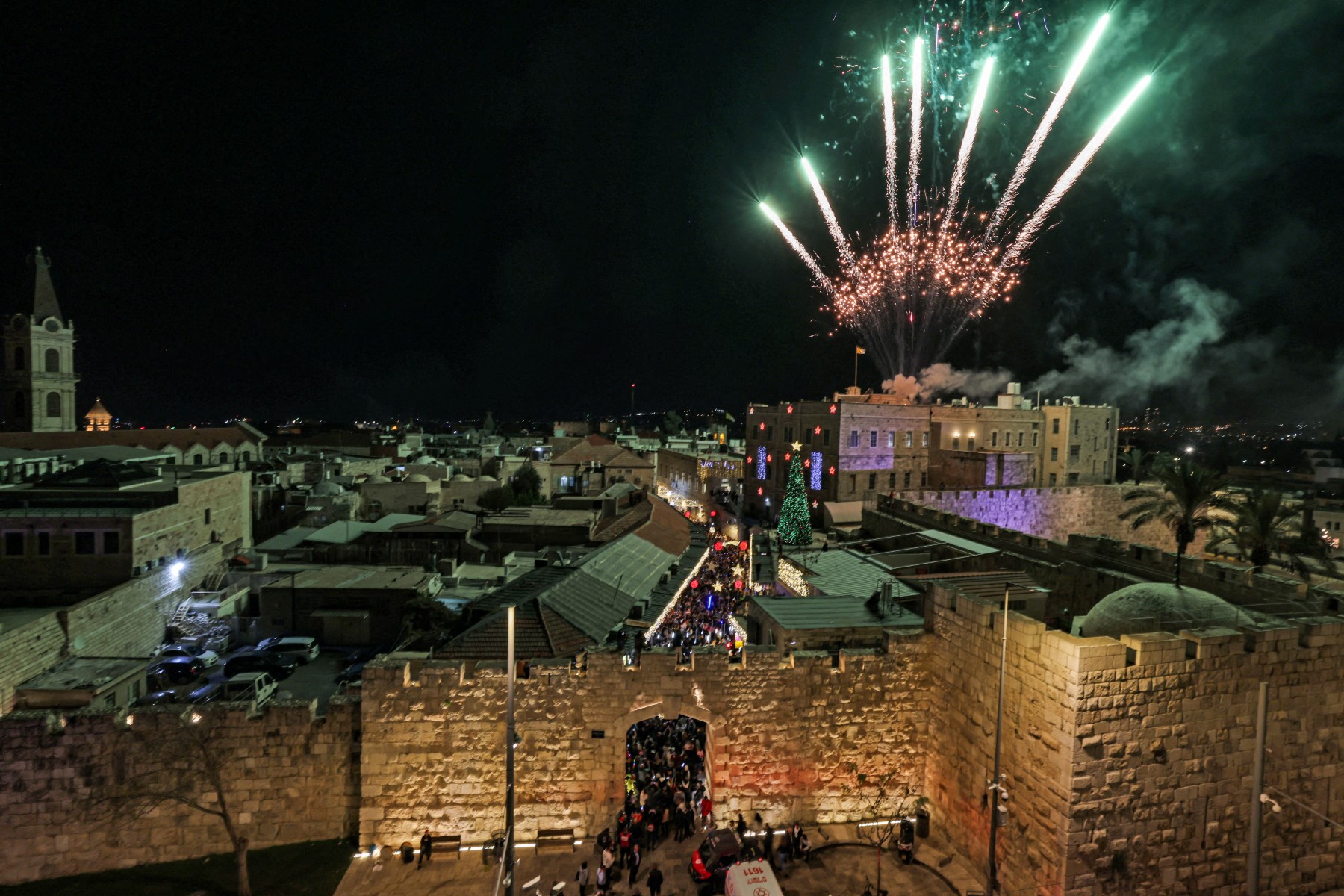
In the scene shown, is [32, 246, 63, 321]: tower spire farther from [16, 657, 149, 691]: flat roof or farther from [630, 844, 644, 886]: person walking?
[630, 844, 644, 886]: person walking

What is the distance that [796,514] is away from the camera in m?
31.6

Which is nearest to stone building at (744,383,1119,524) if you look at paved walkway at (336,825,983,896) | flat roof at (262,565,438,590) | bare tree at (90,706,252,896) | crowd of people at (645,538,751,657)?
crowd of people at (645,538,751,657)

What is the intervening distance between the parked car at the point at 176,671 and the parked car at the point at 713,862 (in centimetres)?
1801

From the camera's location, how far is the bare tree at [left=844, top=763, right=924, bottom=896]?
11.6m

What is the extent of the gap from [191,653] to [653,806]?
61.9ft

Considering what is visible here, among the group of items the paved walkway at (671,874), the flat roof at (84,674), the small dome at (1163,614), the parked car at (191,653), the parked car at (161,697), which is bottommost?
the parked car at (191,653)

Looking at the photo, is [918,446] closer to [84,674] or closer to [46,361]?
[84,674]

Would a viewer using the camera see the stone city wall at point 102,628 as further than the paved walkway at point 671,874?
Yes

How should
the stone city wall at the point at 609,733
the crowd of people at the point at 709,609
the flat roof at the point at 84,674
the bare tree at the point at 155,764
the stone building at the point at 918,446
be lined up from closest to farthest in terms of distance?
1. the bare tree at the point at 155,764
2. the stone city wall at the point at 609,733
3. the flat roof at the point at 84,674
4. the crowd of people at the point at 709,609
5. the stone building at the point at 918,446

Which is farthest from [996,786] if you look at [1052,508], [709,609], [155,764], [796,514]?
[1052,508]

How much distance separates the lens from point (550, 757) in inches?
439

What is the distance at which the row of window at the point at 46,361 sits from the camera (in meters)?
49.2

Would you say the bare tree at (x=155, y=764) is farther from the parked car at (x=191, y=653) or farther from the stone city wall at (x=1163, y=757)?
the stone city wall at (x=1163, y=757)

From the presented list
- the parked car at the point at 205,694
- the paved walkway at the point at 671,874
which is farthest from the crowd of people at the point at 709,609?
the parked car at the point at 205,694
